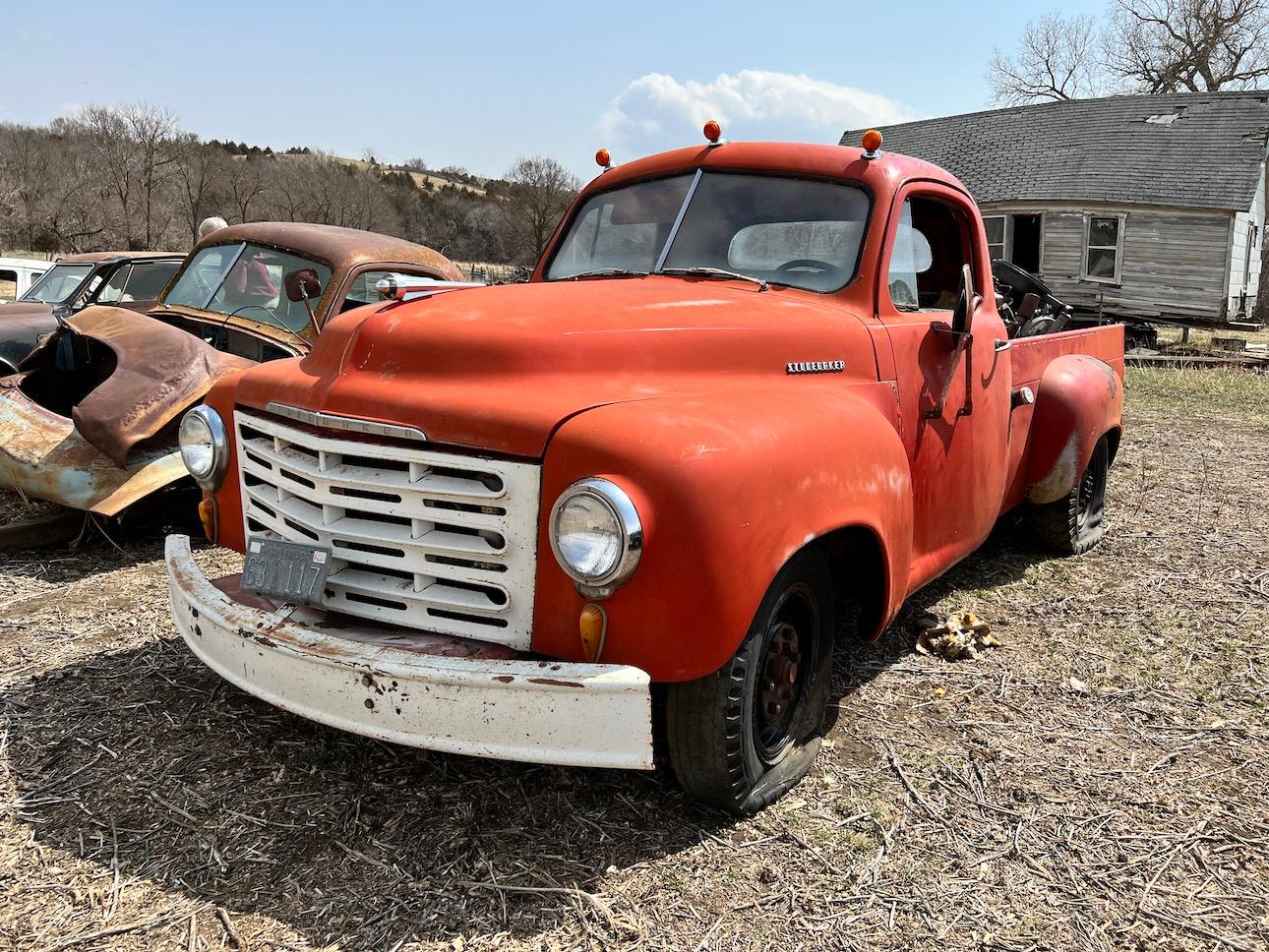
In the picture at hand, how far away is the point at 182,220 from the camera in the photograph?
118 feet

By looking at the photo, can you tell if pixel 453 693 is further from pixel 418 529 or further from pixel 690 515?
pixel 690 515

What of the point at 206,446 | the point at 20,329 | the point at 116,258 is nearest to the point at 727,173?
the point at 206,446

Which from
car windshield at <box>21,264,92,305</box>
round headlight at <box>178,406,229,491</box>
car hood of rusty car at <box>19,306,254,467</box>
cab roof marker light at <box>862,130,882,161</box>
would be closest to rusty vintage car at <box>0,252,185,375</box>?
Answer: car windshield at <box>21,264,92,305</box>

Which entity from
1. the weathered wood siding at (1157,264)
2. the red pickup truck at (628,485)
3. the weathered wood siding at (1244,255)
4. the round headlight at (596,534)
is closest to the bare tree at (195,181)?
the weathered wood siding at (1157,264)

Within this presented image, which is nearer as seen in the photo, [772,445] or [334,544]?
[772,445]

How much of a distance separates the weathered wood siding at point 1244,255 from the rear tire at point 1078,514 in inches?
667

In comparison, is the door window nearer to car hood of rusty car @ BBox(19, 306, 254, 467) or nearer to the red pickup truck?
car hood of rusty car @ BBox(19, 306, 254, 467)

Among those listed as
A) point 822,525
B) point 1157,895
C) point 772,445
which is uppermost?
point 772,445

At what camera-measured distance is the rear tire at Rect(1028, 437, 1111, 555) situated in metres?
4.98

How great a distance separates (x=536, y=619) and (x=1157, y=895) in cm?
172

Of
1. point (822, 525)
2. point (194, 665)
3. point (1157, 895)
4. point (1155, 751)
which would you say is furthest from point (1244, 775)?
point (194, 665)

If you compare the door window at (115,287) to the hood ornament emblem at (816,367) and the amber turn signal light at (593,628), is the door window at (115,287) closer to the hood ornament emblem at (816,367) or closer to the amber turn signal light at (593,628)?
the hood ornament emblem at (816,367)

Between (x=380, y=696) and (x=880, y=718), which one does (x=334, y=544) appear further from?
(x=880, y=718)

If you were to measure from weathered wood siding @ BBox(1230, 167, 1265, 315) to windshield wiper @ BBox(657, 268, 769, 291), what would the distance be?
19.7m
